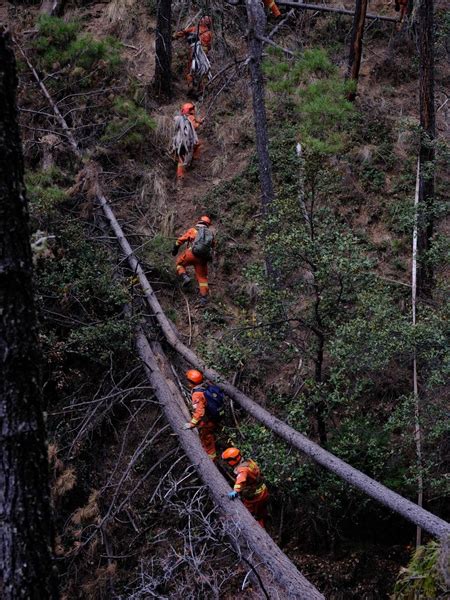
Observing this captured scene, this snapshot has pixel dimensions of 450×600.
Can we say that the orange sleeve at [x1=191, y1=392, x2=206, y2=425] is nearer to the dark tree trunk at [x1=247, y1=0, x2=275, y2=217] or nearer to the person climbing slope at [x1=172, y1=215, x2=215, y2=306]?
the person climbing slope at [x1=172, y1=215, x2=215, y2=306]

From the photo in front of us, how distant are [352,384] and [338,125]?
643 cm

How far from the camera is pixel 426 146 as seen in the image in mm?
10328

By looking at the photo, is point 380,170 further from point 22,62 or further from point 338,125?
point 22,62

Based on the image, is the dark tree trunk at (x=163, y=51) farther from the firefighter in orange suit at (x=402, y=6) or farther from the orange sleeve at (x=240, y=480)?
the orange sleeve at (x=240, y=480)

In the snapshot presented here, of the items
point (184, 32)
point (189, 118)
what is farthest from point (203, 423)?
point (184, 32)

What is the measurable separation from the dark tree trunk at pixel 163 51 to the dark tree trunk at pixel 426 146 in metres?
6.12

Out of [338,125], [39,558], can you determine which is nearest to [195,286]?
[338,125]

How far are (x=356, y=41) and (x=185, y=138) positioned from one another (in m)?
4.00

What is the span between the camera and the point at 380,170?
12.7 m

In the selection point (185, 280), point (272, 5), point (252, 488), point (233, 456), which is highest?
point (272, 5)

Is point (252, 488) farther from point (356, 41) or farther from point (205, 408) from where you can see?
point (356, 41)

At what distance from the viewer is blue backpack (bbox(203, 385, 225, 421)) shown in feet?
29.9

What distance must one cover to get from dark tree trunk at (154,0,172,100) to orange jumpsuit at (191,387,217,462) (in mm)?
8579

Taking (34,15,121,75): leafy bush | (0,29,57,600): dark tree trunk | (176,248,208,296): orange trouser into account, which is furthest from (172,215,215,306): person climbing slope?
(0,29,57,600): dark tree trunk
